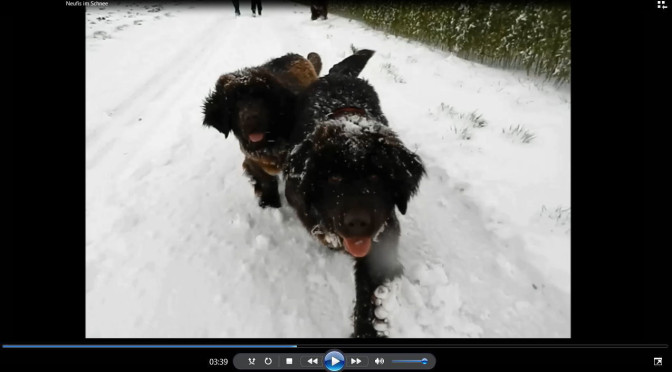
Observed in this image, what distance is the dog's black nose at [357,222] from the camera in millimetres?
1886

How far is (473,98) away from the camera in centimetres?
498

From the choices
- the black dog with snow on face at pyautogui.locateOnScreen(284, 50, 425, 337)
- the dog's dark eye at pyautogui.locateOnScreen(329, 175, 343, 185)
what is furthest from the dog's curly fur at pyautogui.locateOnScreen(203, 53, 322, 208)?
the dog's dark eye at pyautogui.locateOnScreen(329, 175, 343, 185)

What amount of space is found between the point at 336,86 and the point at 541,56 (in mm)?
3201

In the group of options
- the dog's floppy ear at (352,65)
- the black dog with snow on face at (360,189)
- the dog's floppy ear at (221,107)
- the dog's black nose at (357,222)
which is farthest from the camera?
the dog's floppy ear at (352,65)

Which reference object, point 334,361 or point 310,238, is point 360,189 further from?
point 310,238

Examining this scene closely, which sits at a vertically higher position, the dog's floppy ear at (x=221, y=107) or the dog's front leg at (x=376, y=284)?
the dog's floppy ear at (x=221, y=107)

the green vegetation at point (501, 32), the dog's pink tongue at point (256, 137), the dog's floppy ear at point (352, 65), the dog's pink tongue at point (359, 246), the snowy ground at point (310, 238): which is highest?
the green vegetation at point (501, 32)

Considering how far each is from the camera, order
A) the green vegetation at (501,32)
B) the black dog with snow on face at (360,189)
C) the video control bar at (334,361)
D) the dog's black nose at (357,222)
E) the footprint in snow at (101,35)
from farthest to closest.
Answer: the footprint in snow at (101,35) < the green vegetation at (501,32) < the black dog with snow on face at (360,189) < the dog's black nose at (357,222) < the video control bar at (334,361)

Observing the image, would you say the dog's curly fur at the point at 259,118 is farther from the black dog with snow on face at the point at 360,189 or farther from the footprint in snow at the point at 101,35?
the footprint in snow at the point at 101,35

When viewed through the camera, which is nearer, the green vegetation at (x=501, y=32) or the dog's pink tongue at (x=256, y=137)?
the dog's pink tongue at (x=256, y=137)

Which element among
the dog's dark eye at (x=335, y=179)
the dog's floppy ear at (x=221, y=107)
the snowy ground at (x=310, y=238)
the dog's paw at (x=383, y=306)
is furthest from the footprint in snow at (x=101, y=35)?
the dog's paw at (x=383, y=306)

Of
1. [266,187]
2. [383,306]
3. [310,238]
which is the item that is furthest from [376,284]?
[266,187]

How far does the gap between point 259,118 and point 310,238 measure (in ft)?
3.84

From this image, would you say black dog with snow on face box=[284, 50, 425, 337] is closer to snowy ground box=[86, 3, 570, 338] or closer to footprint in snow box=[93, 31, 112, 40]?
snowy ground box=[86, 3, 570, 338]
